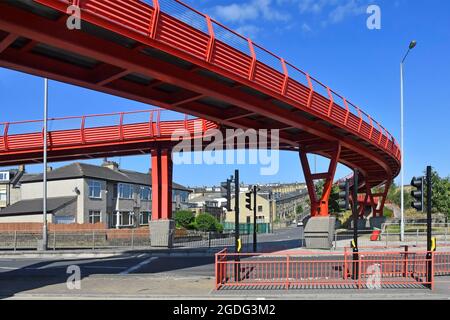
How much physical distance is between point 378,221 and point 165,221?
3227 cm

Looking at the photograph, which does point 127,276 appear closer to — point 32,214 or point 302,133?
point 302,133

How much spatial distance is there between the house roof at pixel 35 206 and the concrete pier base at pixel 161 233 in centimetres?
2146

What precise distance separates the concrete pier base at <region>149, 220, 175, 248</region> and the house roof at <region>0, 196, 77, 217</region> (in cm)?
2146

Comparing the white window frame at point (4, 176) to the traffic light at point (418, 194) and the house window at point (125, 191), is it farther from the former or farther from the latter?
the traffic light at point (418, 194)

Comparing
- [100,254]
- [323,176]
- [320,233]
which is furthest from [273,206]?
[100,254]

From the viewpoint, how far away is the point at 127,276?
16469 mm

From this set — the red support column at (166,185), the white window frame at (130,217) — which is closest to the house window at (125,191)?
the white window frame at (130,217)

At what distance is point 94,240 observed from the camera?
3416 cm

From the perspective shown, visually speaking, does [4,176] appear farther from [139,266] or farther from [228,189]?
[228,189]

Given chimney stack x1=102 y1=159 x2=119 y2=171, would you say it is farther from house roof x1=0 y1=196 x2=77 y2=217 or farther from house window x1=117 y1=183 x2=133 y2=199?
house roof x1=0 y1=196 x2=77 y2=217

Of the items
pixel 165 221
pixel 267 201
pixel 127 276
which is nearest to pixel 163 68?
pixel 127 276

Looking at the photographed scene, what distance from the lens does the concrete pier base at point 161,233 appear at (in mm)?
30109

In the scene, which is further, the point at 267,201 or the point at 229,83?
the point at 267,201

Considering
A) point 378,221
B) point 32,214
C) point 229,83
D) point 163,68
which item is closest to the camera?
point 163,68
